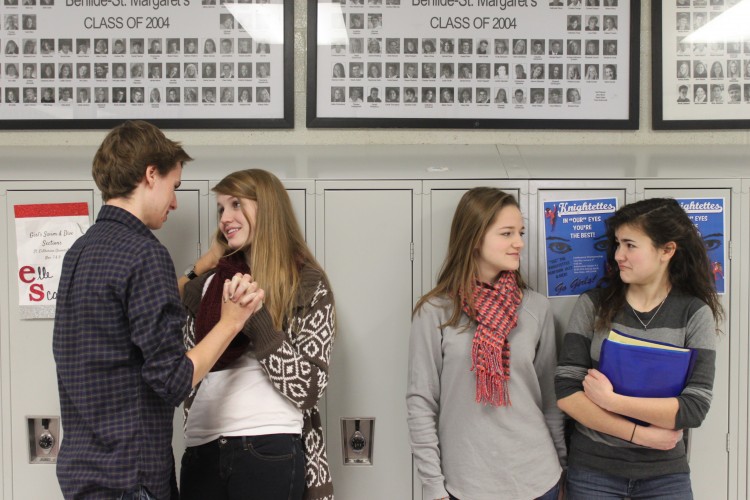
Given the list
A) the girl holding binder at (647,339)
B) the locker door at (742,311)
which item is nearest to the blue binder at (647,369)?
the girl holding binder at (647,339)

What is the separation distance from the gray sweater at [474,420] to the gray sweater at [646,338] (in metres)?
0.07

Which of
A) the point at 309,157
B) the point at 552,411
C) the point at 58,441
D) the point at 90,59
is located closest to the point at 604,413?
the point at 552,411

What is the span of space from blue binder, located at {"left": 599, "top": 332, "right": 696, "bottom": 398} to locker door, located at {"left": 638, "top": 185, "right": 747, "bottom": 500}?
0.40m

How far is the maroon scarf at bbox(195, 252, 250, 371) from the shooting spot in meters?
Result: 1.63

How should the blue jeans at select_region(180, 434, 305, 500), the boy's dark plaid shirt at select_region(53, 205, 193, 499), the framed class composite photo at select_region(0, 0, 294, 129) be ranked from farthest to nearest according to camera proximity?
1. the framed class composite photo at select_region(0, 0, 294, 129)
2. the blue jeans at select_region(180, 434, 305, 500)
3. the boy's dark plaid shirt at select_region(53, 205, 193, 499)

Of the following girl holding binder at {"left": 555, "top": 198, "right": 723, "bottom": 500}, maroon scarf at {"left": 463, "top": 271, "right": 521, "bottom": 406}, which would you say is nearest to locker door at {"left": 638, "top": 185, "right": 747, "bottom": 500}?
girl holding binder at {"left": 555, "top": 198, "right": 723, "bottom": 500}

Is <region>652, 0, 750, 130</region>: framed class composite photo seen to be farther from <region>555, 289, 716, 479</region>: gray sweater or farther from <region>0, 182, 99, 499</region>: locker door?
<region>0, 182, 99, 499</region>: locker door

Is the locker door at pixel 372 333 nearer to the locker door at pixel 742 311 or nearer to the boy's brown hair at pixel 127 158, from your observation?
the boy's brown hair at pixel 127 158

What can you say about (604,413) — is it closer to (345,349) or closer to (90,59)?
(345,349)

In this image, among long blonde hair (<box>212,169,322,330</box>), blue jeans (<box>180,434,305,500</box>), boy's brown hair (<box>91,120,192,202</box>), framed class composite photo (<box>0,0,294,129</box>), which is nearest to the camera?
boy's brown hair (<box>91,120,192,202</box>)

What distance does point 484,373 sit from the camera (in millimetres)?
1729

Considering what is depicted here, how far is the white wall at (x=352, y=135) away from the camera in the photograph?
252 centimetres

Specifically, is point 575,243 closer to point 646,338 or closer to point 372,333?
point 646,338

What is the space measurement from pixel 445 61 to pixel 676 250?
1247 millimetres
